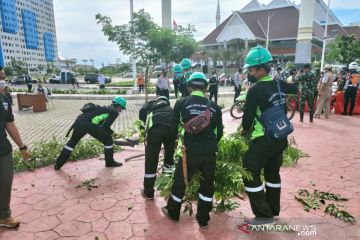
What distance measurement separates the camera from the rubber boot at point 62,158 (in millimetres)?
4961

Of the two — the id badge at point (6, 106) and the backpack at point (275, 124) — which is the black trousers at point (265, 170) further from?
the id badge at point (6, 106)

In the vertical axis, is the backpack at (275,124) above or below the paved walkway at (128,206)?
above

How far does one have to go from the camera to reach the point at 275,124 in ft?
9.05

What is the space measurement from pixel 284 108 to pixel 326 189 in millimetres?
2049

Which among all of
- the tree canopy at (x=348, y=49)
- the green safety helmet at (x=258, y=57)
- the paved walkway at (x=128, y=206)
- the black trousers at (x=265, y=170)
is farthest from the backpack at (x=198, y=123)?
the tree canopy at (x=348, y=49)

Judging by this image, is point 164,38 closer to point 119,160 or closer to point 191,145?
point 119,160

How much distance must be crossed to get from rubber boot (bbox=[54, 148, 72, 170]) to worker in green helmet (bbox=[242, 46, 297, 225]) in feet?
11.4

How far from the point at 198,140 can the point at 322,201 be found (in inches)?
86.8

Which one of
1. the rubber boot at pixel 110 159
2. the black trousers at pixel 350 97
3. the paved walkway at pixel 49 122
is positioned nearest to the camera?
the rubber boot at pixel 110 159

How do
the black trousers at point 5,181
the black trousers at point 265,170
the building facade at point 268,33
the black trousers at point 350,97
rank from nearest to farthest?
the black trousers at point 265,170 → the black trousers at point 5,181 → the black trousers at point 350,97 → the building facade at point 268,33

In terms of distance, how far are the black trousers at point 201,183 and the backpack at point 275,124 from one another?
2.14ft

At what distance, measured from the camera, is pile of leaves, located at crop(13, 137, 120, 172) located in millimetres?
5113

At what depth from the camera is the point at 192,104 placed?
290cm

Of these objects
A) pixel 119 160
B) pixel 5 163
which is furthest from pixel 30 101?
pixel 5 163
